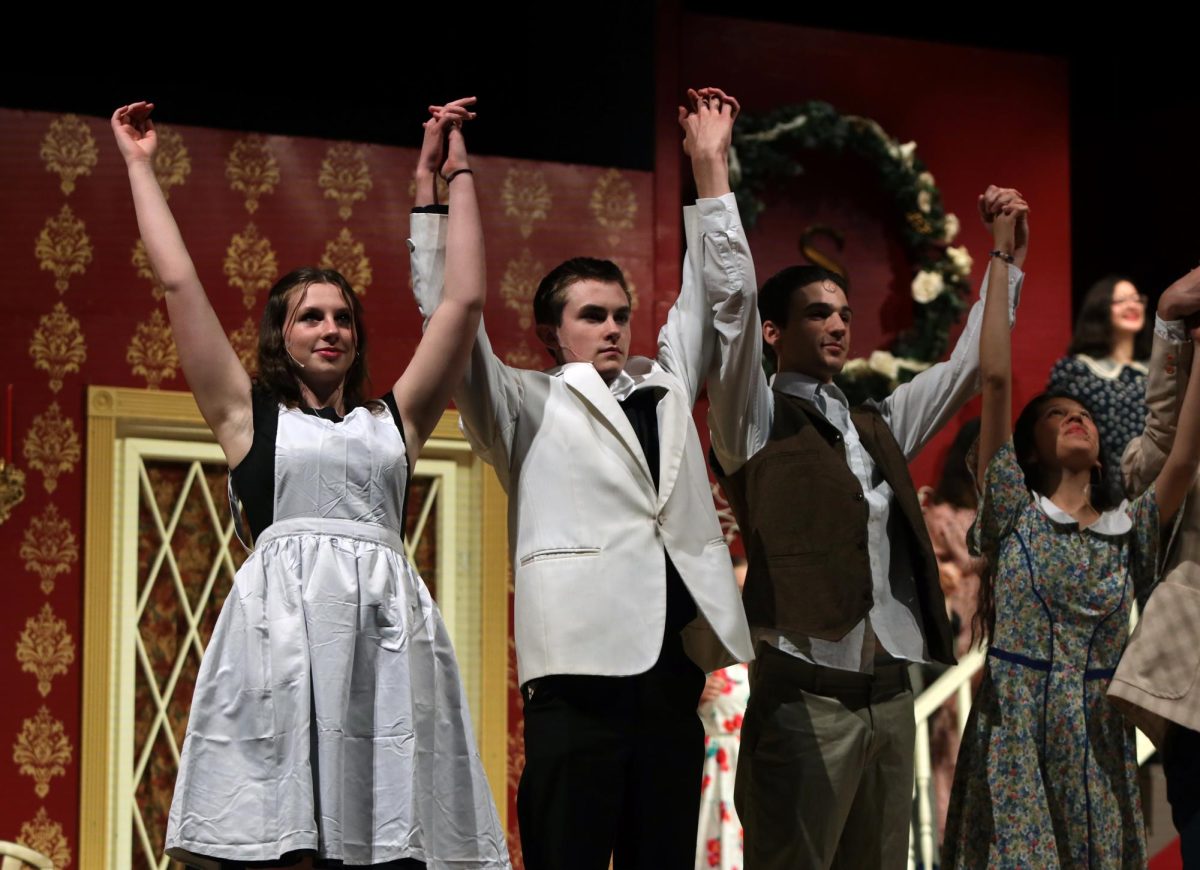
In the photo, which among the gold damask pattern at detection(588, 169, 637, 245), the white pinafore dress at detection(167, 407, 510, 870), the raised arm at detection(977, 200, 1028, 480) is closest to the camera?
the white pinafore dress at detection(167, 407, 510, 870)

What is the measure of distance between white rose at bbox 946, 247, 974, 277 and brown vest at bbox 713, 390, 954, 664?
3231mm

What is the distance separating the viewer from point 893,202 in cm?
709

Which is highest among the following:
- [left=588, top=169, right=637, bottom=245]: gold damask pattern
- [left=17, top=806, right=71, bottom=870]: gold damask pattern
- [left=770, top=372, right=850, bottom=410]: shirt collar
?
[left=588, top=169, right=637, bottom=245]: gold damask pattern

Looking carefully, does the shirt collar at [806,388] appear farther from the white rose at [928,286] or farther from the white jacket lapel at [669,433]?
the white rose at [928,286]

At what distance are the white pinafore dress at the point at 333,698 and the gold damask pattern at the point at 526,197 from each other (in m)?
2.96

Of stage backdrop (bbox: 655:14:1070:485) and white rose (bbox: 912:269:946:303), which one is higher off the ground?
stage backdrop (bbox: 655:14:1070:485)

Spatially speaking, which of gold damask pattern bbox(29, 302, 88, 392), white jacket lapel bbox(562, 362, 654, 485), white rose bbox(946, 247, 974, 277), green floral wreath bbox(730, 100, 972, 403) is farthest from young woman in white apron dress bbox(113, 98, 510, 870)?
white rose bbox(946, 247, 974, 277)

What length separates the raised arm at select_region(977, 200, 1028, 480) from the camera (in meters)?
3.91

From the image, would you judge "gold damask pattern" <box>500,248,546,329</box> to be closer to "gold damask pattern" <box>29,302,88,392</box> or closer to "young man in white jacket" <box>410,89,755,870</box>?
"gold damask pattern" <box>29,302,88,392</box>

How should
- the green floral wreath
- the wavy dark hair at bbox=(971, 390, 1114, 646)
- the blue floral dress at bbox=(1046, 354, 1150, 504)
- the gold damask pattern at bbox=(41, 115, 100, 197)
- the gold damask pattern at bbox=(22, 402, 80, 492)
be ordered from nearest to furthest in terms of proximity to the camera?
the wavy dark hair at bbox=(971, 390, 1114, 646), the gold damask pattern at bbox=(22, 402, 80, 492), the gold damask pattern at bbox=(41, 115, 100, 197), the blue floral dress at bbox=(1046, 354, 1150, 504), the green floral wreath

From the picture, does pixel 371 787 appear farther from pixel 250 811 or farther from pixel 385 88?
pixel 385 88

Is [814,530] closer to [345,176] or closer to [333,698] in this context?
[333,698]

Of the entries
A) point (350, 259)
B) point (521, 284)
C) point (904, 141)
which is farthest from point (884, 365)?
point (350, 259)

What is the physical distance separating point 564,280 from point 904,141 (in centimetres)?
381
